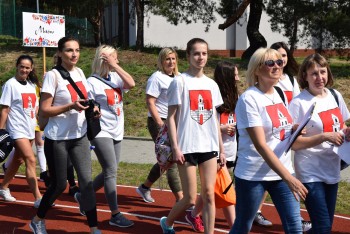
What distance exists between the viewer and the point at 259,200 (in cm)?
454

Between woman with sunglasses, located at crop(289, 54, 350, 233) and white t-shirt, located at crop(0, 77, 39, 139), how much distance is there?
398 centimetres

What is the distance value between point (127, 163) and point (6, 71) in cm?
977

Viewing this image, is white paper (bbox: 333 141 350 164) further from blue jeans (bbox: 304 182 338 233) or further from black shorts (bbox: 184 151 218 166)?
black shorts (bbox: 184 151 218 166)

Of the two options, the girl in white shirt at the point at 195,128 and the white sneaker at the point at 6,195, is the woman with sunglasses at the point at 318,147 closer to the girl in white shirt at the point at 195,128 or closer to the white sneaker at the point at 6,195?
the girl in white shirt at the point at 195,128

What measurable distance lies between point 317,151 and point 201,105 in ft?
4.03

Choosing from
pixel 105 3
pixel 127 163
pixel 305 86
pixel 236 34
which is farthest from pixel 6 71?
pixel 236 34

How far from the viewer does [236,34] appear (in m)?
35.8

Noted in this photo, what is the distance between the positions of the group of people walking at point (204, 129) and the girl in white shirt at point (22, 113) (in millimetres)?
13

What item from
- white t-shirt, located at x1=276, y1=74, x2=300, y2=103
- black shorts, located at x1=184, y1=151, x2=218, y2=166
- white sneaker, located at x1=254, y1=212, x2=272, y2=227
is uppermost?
white t-shirt, located at x1=276, y1=74, x2=300, y2=103

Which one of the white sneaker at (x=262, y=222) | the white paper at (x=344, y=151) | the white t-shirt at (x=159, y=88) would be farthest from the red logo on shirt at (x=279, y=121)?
the white t-shirt at (x=159, y=88)

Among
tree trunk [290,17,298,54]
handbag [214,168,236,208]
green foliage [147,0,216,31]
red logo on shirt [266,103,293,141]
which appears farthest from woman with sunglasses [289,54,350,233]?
tree trunk [290,17,298,54]

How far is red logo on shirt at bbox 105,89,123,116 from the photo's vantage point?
6.56 metres

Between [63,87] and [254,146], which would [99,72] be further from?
[254,146]

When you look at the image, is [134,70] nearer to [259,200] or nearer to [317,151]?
[317,151]
